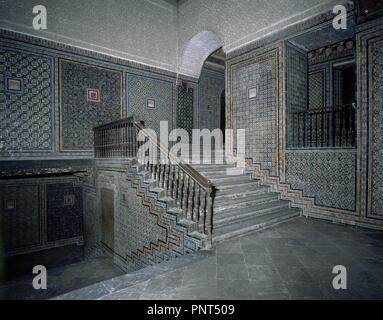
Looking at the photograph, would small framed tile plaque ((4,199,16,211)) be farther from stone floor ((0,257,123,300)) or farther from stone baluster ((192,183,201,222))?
stone baluster ((192,183,201,222))

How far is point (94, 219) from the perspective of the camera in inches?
301

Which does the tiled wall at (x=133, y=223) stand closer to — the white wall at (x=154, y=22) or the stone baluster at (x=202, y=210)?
the stone baluster at (x=202, y=210)

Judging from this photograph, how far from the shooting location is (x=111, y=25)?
26.2ft

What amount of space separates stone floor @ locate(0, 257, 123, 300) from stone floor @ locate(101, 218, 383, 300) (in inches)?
151

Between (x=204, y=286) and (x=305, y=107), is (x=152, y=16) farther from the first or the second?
(x=204, y=286)

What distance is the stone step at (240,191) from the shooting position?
5344 mm

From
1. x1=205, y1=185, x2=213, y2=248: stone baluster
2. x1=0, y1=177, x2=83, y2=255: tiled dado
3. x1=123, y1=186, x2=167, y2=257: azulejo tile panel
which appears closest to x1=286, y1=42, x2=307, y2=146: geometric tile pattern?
x1=205, y1=185, x2=213, y2=248: stone baluster

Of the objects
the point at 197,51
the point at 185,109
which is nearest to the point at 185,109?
the point at 185,109

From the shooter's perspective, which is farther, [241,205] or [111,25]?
[111,25]

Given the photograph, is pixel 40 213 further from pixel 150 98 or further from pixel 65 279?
pixel 150 98

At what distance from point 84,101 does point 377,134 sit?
7.77m

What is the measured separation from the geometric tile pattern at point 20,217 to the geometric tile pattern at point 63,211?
0.36m

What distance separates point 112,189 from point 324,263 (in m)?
5.28

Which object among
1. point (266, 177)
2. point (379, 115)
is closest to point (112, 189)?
point (266, 177)
